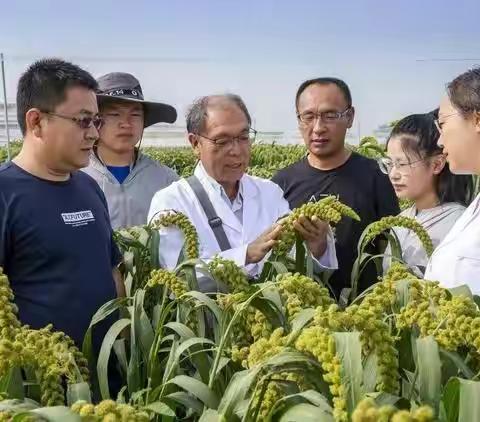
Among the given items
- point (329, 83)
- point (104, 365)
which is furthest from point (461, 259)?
point (329, 83)

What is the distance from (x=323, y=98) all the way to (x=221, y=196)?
782mm

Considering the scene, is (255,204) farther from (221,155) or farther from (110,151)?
(110,151)

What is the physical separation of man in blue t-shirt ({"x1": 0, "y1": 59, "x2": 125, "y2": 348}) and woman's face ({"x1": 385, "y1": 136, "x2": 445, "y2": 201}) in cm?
126

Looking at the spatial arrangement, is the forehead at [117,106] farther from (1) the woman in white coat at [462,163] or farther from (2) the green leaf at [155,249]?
(1) the woman in white coat at [462,163]

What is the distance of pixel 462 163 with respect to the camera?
1914 millimetres

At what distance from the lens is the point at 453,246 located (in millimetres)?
1834

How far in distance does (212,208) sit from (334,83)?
38.0 inches

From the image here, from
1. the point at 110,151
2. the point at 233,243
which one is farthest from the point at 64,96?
the point at 110,151

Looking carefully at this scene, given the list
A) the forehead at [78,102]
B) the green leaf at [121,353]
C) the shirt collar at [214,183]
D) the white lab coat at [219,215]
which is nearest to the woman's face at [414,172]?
the white lab coat at [219,215]

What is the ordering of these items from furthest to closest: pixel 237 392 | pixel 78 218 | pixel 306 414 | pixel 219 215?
1. pixel 219 215
2. pixel 78 218
3. pixel 237 392
4. pixel 306 414

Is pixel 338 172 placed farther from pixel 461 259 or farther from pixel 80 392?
pixel 80 392

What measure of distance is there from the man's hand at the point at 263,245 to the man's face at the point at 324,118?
0.95 metres

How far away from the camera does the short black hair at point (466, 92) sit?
6.24ft

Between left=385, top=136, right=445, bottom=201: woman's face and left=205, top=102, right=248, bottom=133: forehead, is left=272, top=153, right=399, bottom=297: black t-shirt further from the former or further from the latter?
left=205, top=102, right=248, bottom=133: forehead
